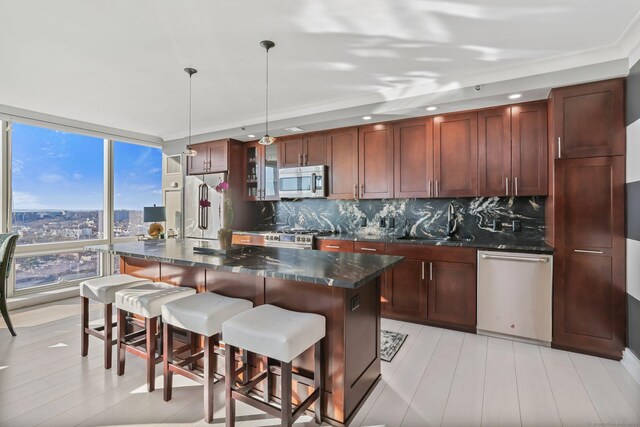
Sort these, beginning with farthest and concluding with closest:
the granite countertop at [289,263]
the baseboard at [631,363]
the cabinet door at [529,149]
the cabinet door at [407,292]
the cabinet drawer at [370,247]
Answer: the cabinet drawer at [370,247] < the cabinet door at [407,292] < the cabinet door at [529,149] < the baseboard at [631,363] < the granite countertop at [289,263]

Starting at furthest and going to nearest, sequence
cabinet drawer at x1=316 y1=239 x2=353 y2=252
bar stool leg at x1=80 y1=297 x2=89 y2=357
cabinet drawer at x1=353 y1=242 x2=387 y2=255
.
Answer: cabinet drawer at x1=316 y1=239 x2=353 y2=252, cabinet drawer at x1=353 y1=242 x2=387 y2=255, bar stool leg at x1=80 y1=297 x2=89 y2=357

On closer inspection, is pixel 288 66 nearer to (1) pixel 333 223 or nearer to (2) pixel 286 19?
(2) pixel 286 19

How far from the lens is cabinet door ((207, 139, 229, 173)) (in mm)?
5000

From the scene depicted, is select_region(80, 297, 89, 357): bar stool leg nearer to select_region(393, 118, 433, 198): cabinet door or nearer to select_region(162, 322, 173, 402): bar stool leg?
select_region(162, 322, 173, 402): bar stool leg

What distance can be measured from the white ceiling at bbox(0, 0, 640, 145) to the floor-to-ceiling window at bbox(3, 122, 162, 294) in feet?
2.77

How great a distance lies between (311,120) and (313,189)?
0.93 meters

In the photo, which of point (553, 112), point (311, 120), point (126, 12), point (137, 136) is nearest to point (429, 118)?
point (553, 112)

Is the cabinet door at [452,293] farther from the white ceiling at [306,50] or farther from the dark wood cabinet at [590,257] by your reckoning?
the white ceiling at [306,50]

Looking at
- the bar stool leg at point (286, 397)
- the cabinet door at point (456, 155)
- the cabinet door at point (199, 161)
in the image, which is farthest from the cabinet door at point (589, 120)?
the cabinet door at point (199, 161)

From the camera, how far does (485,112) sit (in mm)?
3424

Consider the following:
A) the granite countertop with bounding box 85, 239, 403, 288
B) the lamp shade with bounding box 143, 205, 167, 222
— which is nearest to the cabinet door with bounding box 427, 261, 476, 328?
the granite countertop with bounding box 85, 239, 403, 288

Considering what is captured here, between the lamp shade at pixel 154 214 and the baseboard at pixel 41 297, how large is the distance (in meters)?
1.42

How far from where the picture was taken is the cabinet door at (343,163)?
422 cm

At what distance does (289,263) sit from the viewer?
210 cm
